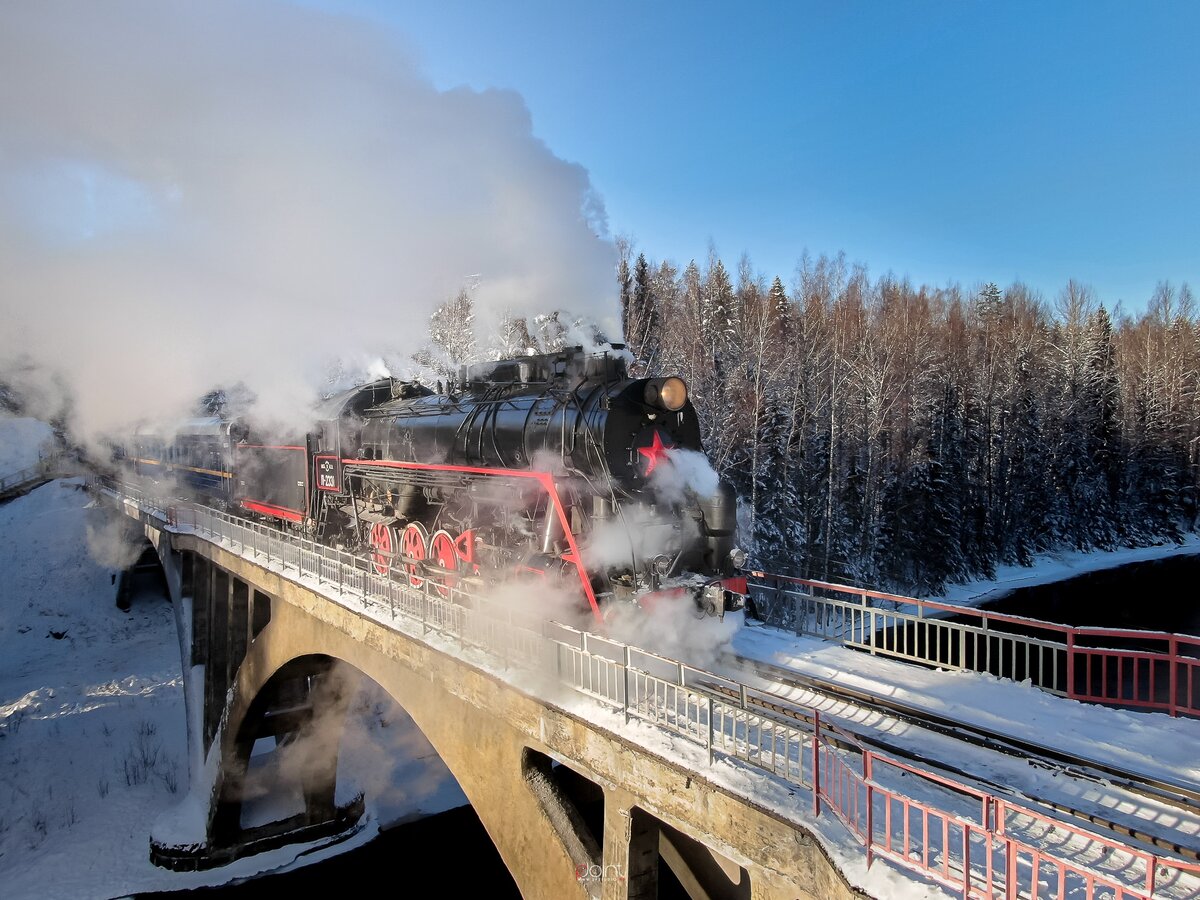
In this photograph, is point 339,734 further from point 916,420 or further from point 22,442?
point 22,442

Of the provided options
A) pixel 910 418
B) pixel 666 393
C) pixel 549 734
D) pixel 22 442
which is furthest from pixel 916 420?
pixel 22 442

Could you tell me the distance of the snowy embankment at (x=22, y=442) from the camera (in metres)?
43.8

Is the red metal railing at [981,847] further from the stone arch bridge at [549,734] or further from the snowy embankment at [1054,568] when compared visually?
the snowy embankment at [1054,568]

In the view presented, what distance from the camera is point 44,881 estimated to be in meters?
15.5

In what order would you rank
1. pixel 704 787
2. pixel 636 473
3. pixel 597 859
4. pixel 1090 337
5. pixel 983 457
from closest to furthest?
pixel 704 787 < pixel 597 859 < pixel 636 473 < pixel 983 457 < pixel 1090 337

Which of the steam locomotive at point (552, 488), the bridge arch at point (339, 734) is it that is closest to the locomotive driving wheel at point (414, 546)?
the steam locomotive at point (552, 488)

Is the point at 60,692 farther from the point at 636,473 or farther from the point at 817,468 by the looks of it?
the point at 817,468

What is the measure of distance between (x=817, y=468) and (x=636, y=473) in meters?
20.3

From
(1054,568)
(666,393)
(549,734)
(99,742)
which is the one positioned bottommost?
(99,742)

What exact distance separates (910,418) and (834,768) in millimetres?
27483

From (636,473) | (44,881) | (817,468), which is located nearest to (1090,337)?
(817,468)

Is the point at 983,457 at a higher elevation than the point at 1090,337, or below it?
below

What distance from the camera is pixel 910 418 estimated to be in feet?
95.4

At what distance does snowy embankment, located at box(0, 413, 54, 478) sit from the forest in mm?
33293
